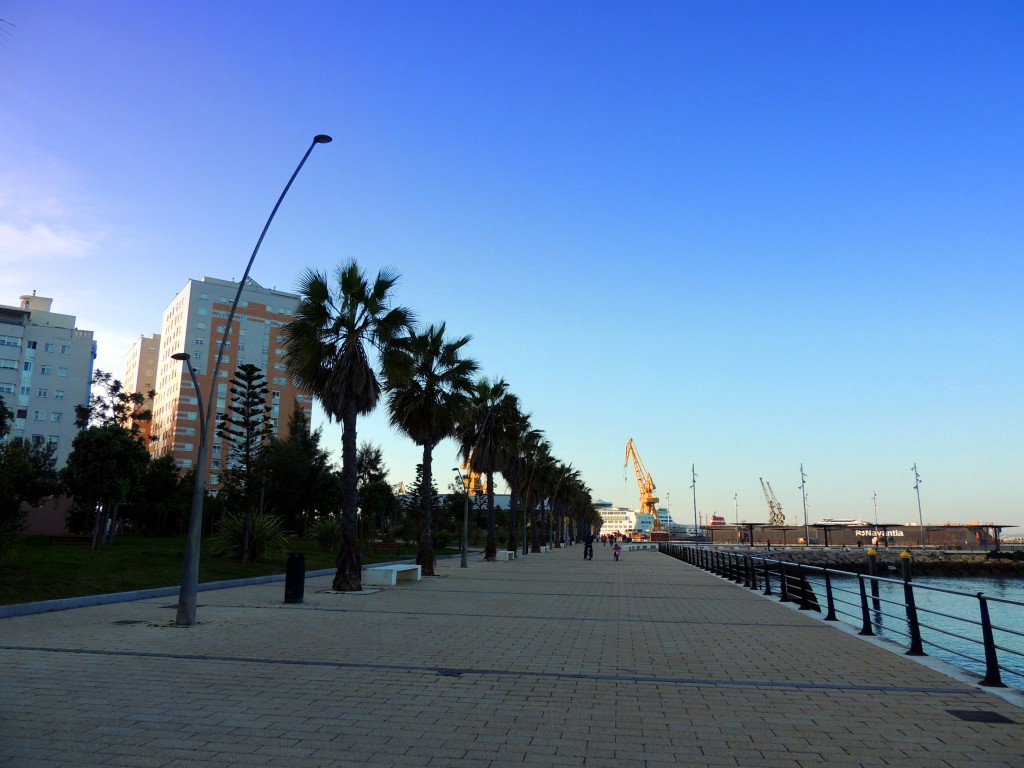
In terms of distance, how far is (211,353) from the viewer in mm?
106188

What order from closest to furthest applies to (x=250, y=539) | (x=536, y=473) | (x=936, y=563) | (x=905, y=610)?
(x=905, y=610) < (x=250, y=539) < (x=536, y=473) < (x=936, y=563)

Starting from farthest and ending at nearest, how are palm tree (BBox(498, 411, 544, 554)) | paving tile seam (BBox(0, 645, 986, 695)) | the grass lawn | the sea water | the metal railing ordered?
1. palm tree (BBox(498, 411, 544, 554))
2. the grass lawn
3. the sea water
4. the metal railing
5. paving tile seam (BBox(0, 645, 986, 695))

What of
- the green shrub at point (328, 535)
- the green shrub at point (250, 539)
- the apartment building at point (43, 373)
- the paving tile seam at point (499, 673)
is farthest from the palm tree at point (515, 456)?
the apartment building at point (43, 373)

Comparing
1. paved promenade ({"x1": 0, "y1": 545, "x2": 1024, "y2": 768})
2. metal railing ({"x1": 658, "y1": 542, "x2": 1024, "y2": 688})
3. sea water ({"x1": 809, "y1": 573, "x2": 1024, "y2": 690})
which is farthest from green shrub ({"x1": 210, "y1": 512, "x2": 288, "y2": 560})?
sea water ({"x1": 809, "y1": 573, "x2": 1024, "y2": 690})

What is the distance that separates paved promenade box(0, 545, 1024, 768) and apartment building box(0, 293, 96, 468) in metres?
87.9

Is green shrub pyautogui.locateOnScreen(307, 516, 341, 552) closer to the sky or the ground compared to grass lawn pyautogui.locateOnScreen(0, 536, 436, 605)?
closer to the sky

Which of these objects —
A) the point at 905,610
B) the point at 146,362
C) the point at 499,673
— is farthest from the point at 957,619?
the point at 146,362

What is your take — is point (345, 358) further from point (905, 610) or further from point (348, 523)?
point (905, 610)

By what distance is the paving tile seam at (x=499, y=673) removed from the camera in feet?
24.7

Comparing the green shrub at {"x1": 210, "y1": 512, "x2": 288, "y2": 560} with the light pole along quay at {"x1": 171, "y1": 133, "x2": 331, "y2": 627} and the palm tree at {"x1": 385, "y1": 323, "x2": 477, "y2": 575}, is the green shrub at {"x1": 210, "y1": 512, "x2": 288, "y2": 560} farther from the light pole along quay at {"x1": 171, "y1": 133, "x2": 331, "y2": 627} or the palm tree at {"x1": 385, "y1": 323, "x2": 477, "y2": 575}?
the light pole along quay at {"x1": 171, "y1": 133, "x2": 331, "y2": 627}

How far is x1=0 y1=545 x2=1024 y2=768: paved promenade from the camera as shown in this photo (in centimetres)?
520

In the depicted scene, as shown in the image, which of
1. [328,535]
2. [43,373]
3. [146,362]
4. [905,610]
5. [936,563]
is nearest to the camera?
[905,610]

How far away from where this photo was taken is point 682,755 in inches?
205

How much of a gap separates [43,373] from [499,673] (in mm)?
98886
